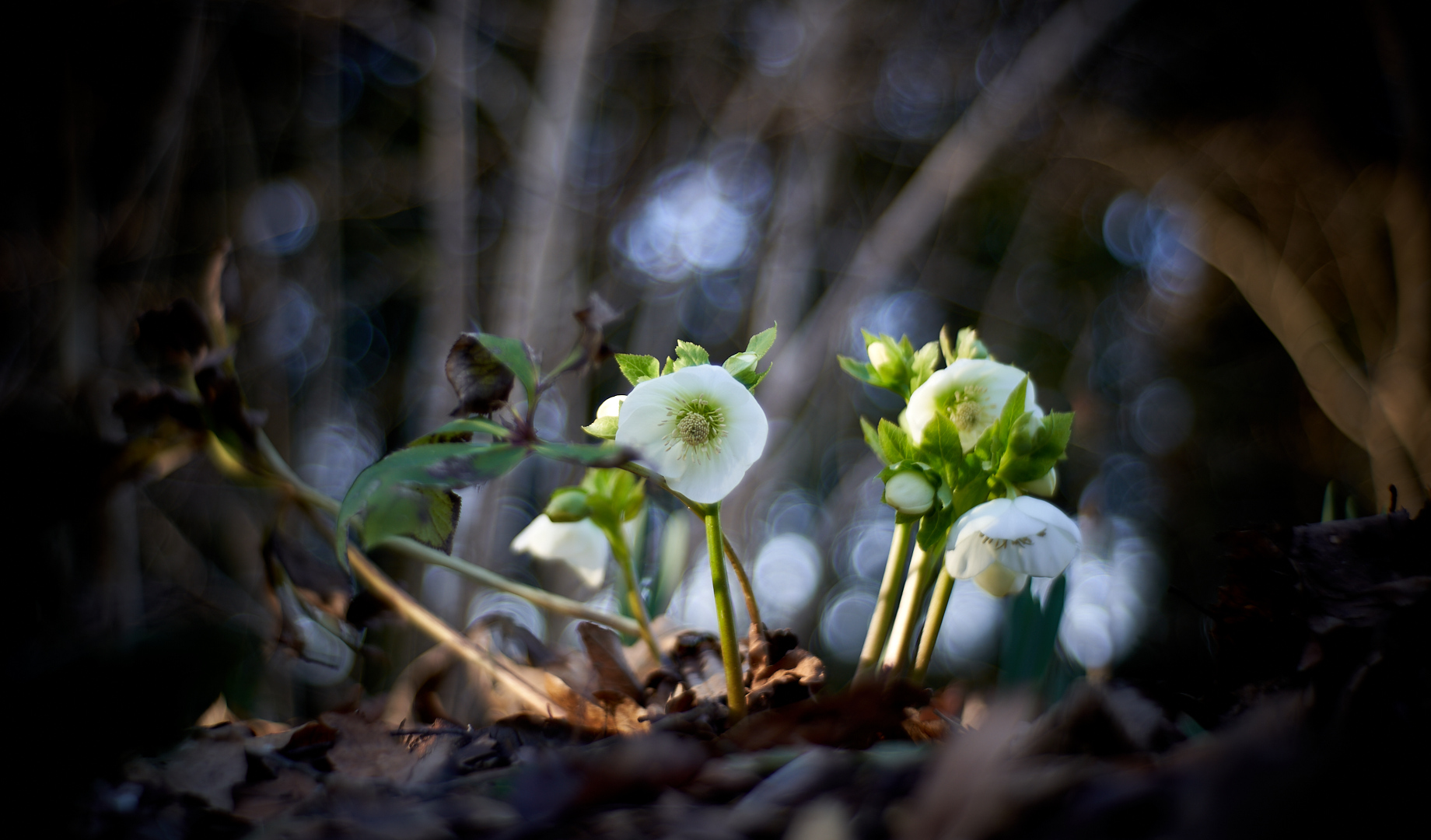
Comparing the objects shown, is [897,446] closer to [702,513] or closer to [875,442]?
[875,442]

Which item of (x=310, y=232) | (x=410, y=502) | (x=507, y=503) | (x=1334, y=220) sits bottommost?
(x=507, y=503)

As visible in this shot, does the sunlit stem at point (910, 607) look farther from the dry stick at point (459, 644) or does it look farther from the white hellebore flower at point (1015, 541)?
the dry stick at point (459, 644)

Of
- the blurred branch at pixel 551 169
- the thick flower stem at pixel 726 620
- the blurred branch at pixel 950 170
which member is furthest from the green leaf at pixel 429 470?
the blurred branch at pixel 950 170

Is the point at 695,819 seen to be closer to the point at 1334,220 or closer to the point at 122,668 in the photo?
the point at 122,668

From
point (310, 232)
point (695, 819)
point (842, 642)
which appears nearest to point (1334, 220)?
point (842, 642)

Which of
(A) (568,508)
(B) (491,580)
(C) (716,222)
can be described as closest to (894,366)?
(A) (568,508)
